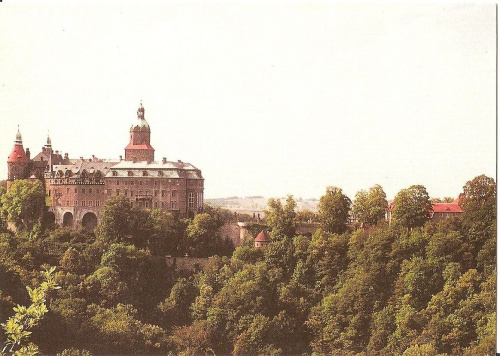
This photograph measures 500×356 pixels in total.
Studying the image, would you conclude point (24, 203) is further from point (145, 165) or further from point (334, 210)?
point (334, 210)

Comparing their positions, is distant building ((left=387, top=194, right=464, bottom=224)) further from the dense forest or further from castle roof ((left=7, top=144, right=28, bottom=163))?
castle roof ((left=7, top=144, right=28, bottom=163))

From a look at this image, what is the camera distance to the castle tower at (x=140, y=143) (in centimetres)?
1199

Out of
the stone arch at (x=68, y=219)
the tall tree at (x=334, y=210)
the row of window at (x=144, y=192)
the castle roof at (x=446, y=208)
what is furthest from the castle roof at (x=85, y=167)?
the castle roof at (x=446, y=208)

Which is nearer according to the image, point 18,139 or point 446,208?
point 18,139

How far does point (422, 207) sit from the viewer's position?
41.4 feet

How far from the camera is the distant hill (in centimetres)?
1255

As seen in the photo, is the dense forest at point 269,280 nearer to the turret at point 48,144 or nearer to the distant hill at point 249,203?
the distant hill at point 249,203

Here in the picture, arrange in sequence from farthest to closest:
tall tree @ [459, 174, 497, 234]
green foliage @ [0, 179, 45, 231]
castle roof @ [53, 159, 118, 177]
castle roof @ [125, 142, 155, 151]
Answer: castle roof @ [53, 159, 118, 177]
green foliage @ [0, 179, 45, 231]
castle roof @ [125, 142, 155, 151]
tall tree @ [459, 174, 497, 234]

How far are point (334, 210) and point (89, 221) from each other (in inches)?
187

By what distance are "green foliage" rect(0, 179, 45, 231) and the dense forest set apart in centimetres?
3

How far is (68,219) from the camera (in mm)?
13109

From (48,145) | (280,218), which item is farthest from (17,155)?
(280,218)

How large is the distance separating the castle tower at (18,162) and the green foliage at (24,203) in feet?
0.42

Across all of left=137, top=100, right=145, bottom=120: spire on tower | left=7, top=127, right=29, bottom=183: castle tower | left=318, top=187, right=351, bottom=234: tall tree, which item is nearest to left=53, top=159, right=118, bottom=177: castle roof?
left=7, top=127, right=29, bottom=183: castle tower
